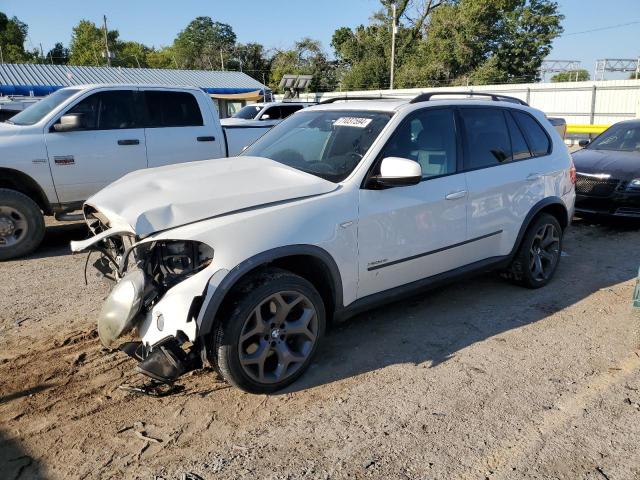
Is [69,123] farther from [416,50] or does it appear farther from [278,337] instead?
[416,50]

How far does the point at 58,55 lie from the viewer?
82438 millimetres

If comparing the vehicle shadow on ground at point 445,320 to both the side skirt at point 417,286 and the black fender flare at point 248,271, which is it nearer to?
the side skirt at point 417,286

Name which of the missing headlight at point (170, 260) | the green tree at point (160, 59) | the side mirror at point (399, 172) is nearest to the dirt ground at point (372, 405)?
the missing headlight at point (170, 260)

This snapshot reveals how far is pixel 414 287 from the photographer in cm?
405

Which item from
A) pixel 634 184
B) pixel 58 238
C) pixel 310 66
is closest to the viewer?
pixel 58 238

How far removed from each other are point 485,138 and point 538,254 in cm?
136

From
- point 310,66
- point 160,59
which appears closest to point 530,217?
point 310,66

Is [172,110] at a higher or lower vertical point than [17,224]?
higher

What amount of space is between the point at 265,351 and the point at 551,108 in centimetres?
2383

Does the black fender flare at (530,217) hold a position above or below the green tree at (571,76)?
below

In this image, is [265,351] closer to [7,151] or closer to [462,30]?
[7,151]

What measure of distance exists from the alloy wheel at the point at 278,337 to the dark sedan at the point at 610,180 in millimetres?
5934

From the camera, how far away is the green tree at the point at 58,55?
8024 centimetres

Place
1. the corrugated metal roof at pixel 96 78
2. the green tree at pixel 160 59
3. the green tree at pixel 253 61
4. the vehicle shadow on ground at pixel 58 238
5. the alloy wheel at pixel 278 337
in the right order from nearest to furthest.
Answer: the alloy wheel at pixel 278 337 < the vehicle shadow on ground at pixel 58 238 < the corrugated metal roof at pixel 96 78 < the green tree at pixel 253 61 < the green tree at pixel 160 59
